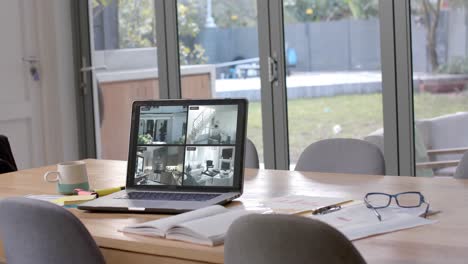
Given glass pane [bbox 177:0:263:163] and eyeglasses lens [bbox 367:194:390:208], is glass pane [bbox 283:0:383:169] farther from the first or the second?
eyeglasses lens [bbox 367:194:390:208]

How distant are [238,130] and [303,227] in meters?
0.95

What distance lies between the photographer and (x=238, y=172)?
8.10ft

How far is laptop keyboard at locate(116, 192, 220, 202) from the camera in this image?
2.43 m

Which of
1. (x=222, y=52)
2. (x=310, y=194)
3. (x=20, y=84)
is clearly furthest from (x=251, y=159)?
(x=20, y=84)

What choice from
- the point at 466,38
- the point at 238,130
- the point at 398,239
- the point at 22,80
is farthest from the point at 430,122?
the point at 22,80

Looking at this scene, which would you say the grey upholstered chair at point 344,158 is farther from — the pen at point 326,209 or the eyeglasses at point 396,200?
the pen at point 326,209

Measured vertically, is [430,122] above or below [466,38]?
below

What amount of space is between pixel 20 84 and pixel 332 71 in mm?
2308

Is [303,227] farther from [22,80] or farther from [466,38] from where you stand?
[22,80]

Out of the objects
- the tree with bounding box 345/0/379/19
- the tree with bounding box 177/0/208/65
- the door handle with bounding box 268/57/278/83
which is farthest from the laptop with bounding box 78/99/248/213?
the tree with bounding box 177/0/208/65

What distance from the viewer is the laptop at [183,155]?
96.9 inches

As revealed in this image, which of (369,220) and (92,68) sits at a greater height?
(92,68)

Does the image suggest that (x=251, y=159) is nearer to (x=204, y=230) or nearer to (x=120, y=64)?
(x=204, y=230)

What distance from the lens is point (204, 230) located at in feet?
6.54
